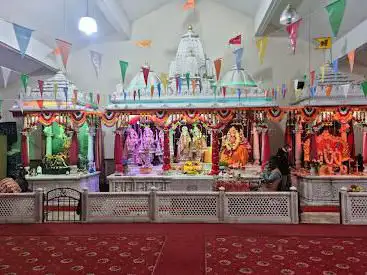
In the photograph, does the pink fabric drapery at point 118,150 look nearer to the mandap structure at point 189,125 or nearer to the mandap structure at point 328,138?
the mandap structure at point 189,125

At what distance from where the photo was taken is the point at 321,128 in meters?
10.7

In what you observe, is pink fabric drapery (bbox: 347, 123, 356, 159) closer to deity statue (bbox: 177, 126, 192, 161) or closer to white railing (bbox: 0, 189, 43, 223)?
deity statue (bbox: 177, 126, 192, 161)

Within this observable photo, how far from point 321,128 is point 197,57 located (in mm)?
4670

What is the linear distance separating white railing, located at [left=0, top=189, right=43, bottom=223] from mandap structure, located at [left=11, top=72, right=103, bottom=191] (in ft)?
10.6

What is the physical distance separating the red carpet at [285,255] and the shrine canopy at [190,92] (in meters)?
5.48

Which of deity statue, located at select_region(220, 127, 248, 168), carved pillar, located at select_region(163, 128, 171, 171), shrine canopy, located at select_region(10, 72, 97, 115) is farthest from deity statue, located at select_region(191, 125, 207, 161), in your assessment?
shrine canopy, located at select_region(10, 72, 97, 115)

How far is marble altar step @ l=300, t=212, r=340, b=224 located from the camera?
745 centimetres

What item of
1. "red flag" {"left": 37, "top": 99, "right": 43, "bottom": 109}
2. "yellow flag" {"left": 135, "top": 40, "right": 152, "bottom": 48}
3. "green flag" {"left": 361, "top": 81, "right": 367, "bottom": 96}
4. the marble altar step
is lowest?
the marble altar step

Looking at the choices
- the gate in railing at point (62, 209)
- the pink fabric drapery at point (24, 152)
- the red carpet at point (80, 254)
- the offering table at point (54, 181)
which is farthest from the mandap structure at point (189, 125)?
the red carpet at point (80, 254)

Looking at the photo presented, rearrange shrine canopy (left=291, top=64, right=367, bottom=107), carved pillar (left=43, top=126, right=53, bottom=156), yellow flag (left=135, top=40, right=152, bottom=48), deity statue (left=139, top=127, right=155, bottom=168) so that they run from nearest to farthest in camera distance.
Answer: shrine canopy (left=291, top=64, right=367, bottom=107) < carved pillar (left=43, top=126, right=53, bottom=156) < deity statue (left=139, top=127, right=155, bottom=168) < yellow flag (left=135, top=40, right=152, bottom=48)

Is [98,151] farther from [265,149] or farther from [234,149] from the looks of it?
[265,149]

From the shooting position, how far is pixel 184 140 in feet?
39.2

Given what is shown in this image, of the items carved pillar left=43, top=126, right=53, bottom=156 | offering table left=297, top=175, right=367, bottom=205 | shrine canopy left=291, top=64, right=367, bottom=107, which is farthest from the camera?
carved pillar left=43, top=126, right=53, bottom=156

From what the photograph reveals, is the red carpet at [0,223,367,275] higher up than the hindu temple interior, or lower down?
lower down
